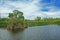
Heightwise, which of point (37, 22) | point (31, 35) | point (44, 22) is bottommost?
point (31, 35)

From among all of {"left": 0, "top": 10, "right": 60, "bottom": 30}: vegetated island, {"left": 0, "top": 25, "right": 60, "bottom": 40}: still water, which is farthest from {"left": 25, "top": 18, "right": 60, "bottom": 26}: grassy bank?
{"left": 0, "top": 25, "right": 60, "bottom": 40}: still water

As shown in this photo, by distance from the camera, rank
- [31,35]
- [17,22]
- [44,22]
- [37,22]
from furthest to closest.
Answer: [44,22] → [37,22] → [17,22] → [31,35]

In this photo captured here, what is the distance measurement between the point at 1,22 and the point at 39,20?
12.8 m

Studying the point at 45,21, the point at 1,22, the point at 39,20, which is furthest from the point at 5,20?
the point at 45,21

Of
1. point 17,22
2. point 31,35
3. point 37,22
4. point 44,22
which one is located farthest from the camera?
point 44,22

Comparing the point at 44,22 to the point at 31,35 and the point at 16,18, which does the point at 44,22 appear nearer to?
the point at 16,18

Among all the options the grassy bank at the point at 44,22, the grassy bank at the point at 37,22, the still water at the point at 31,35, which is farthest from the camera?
the grassy bank at the point at 44,22

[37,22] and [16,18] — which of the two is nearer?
[16,18]

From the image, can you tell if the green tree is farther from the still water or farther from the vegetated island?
the still water

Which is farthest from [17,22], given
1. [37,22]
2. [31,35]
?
[31,35]

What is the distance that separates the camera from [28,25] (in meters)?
50.9

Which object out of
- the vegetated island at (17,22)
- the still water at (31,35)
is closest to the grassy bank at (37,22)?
the vegetated island at (17,22)

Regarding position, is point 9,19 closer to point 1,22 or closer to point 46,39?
point 1,22

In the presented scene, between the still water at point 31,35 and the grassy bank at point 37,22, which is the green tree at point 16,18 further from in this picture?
the still water at point 31,35
